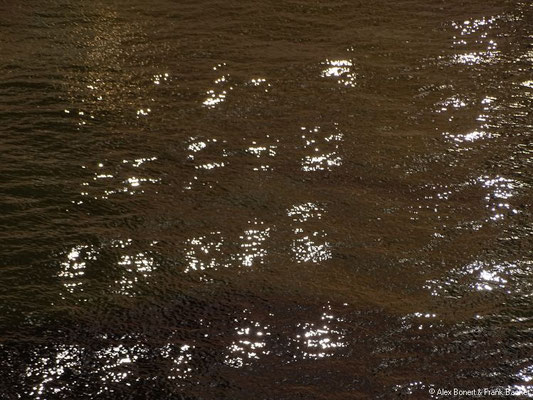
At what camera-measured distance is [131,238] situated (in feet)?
7.99

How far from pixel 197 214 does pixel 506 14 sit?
2.26 metres

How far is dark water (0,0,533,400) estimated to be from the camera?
2.03 meters

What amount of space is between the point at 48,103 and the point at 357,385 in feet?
6.00

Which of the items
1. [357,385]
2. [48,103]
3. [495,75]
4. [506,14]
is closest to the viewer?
[357,385]

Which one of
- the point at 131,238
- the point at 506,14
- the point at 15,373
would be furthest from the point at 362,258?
the point at 506,14

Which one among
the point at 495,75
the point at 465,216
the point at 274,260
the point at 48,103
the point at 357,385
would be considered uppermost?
the point at 495,75

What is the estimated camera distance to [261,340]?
2080 millimetres

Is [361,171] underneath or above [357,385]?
above

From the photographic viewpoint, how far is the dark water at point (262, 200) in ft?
6.66

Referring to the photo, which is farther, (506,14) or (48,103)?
(506,14)

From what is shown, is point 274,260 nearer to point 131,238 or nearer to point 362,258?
point 362,258

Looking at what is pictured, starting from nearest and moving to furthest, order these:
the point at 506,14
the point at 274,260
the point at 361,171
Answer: the point at 274,260, the point at 361,171, the point at 506,14

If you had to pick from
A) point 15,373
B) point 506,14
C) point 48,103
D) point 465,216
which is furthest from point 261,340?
point 506,14

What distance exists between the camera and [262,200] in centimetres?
261
